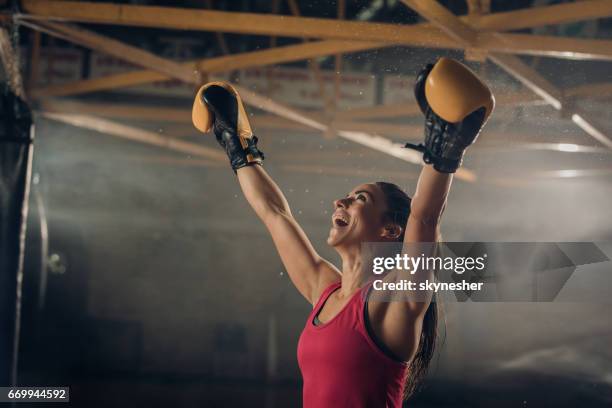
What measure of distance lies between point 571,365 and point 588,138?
10.3 ft

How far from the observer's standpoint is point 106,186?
8234 millimetres

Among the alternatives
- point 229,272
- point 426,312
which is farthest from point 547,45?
point 229,272

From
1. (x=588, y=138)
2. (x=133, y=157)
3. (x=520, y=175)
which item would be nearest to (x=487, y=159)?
(x=520, y=175)

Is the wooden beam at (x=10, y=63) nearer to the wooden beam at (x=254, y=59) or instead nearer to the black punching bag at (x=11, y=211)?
the black punching bag at (x=11, y=211)

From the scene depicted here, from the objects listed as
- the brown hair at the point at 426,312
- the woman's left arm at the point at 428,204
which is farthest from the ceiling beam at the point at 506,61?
the woman's left arm at the point at 428,204

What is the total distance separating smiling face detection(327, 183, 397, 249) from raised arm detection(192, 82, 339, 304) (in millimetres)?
251

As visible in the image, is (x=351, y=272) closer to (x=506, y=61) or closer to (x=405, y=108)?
(x=506, y=61)

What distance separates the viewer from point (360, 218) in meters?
2.05

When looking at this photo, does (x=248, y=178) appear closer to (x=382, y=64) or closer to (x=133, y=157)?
(x=382, y=64)

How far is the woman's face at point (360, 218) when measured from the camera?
2047 mm

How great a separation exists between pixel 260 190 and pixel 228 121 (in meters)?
0.29

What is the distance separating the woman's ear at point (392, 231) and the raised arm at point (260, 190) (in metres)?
0.31

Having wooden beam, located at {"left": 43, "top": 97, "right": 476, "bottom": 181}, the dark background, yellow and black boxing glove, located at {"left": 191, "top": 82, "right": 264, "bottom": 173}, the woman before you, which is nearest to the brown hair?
the woman

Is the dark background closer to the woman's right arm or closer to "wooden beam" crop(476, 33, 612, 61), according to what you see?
"wooden beam" crop(476, 33, 612, 61)
